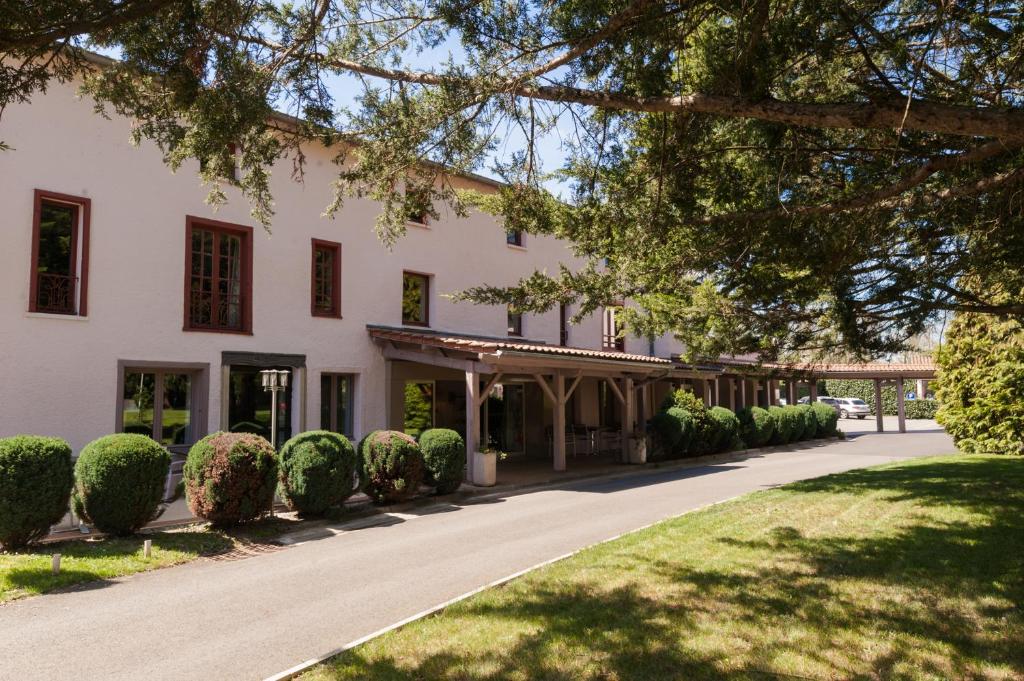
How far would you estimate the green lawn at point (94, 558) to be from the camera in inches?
270

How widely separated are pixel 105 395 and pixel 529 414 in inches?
498

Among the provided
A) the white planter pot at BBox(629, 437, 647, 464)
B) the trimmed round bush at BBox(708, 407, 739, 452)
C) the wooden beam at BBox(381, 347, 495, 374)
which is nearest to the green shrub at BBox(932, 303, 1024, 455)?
the trimmed round bush at BBox(708, 407, 739, 452)

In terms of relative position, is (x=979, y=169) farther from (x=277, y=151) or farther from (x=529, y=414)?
(x=529, y=414)

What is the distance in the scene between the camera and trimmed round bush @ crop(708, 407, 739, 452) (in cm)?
2116

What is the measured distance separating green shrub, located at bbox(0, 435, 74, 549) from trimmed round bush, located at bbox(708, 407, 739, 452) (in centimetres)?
1722

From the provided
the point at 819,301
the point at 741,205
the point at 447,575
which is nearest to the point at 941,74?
the point at 741,205

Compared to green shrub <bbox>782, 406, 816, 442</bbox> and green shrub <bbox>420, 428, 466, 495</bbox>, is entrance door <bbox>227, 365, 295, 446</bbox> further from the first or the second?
green shrub <bbox>782, 406, 816, 442</bbox>

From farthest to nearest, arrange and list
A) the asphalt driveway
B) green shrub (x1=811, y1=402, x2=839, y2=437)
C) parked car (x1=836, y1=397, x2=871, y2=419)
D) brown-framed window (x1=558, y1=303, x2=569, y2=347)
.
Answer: parked car (x1=836, y1=397, x2=871, y2=419) < green shrub (x1=811, y1=402, x2=839, y2=437) < brown-framed window (x1=558, y1=303, x2=569, y2=347) < the asphalt driveway

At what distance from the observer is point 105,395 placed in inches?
450

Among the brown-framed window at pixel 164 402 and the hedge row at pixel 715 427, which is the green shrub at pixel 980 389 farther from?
the brown-framed window at pixel 164 402

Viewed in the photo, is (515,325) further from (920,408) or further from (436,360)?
(920,408)

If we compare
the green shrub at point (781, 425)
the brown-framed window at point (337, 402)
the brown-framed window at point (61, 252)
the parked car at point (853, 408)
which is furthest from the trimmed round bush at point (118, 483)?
the parked car at point (853, 408)

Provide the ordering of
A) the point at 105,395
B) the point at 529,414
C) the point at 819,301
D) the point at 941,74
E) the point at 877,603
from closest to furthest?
the point at 877,603 → the point at 941,74 → the point at 819,301 → the point at 105,395 → the point at 529,414

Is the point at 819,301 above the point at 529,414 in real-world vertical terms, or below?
above
